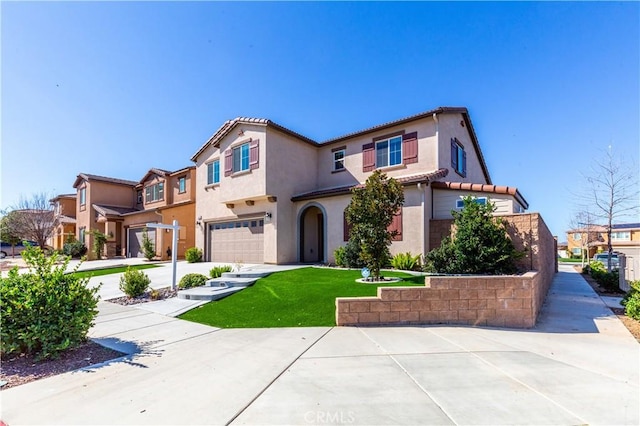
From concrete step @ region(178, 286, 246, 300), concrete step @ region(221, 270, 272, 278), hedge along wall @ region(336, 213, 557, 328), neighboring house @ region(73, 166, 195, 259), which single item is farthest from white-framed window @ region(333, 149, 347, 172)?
hedge along wall @ region(336, 213, 557, 328)

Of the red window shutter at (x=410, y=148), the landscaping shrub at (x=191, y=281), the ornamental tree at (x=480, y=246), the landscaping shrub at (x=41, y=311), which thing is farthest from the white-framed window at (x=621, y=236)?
the landscaping shrub at (x=41, y=311)

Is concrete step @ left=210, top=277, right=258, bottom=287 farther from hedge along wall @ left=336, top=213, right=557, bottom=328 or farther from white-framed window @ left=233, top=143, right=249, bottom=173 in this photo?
white-framed window @ left=233, top=143, right=249, bottom=173

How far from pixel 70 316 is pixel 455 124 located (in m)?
17.5

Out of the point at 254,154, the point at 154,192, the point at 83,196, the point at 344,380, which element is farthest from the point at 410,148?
the point at 83,196

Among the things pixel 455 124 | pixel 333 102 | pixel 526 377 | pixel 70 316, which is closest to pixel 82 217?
pixel 333 102

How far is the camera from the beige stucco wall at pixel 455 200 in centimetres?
1279

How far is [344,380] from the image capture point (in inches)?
157

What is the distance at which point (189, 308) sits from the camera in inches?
322

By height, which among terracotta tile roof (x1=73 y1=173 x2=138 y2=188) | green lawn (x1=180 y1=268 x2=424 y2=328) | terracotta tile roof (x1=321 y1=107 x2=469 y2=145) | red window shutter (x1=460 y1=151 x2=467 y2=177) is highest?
terracotta tile roof (x1=321 y1=107 x2=469 y2=145)

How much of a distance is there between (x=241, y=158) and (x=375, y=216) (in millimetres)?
10611

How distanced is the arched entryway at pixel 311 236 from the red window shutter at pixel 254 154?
361 cm

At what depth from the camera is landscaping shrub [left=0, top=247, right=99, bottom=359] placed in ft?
15.0

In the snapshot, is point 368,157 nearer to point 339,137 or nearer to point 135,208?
point 339,137

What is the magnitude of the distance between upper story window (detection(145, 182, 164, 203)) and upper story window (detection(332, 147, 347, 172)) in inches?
620
